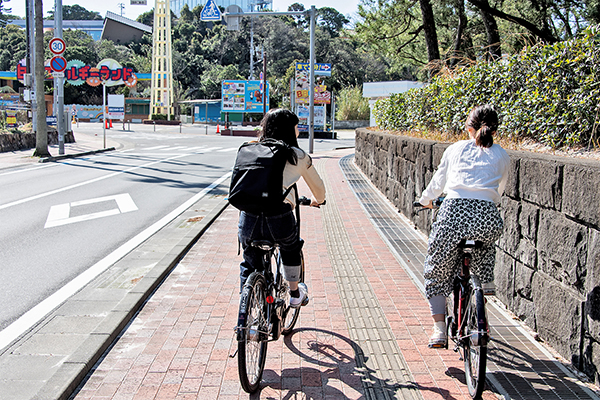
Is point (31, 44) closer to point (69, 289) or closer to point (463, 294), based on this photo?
point (69, 289)

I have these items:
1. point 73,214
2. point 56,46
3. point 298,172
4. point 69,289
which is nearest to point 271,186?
point 298,172

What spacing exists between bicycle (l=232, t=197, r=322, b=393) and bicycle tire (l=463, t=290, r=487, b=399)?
47.9 inches

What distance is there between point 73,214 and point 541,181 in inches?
313

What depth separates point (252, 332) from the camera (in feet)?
10.7

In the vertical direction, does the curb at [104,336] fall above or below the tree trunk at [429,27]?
below

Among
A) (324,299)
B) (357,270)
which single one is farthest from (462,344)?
(357,270)

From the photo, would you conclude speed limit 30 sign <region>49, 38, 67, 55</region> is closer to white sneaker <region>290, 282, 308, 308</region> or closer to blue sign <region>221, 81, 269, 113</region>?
white sneaker <region>290, 282, 308, 308</region>

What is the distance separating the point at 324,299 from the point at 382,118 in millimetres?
11136

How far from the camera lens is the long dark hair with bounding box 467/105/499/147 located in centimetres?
355

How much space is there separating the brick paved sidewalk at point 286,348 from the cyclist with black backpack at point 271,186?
2.29 feet

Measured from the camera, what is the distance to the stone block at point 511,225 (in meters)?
4.67

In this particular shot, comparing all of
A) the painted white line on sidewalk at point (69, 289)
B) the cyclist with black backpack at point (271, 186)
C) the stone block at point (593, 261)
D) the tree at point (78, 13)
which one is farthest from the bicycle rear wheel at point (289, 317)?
the tree at point (78, 13)

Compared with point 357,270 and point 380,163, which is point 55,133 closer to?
point 380,163

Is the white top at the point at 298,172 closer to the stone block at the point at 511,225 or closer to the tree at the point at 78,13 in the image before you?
the stone block at the point at 511,225
